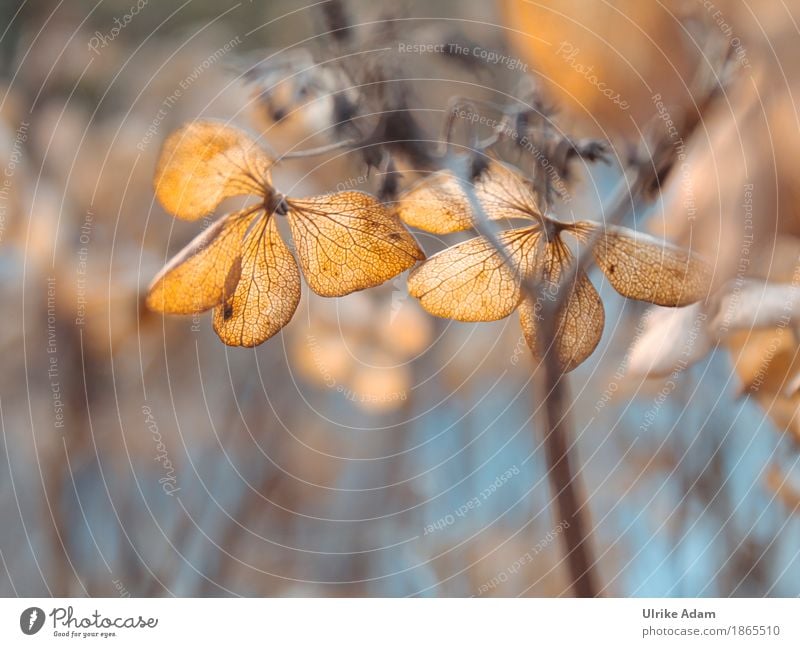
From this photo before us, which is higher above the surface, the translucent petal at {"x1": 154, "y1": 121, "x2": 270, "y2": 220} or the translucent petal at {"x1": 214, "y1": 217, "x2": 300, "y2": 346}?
the translucent petal at {"x1": 154, "y1": 121, "x2": 270, "y2": 220}

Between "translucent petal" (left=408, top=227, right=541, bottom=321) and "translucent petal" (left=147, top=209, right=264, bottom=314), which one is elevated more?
"translucent petal" (left=147, top=209, right=264, bottom=314)

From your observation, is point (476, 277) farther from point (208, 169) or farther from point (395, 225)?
point (208, 169)

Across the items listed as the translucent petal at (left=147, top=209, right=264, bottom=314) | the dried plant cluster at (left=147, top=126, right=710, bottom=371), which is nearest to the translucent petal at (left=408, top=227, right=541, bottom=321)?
the dried plant cluster at (left=147, top=126, right=710, bottom=371)

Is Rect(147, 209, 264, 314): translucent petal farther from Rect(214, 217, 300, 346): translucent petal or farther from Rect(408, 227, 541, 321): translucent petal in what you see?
Rect(408, 227, 541, 321): translucent petal

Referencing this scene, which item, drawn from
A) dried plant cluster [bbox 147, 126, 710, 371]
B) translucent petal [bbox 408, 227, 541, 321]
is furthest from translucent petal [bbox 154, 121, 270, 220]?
translucent petal [bbox 408, 227, 541, 321]

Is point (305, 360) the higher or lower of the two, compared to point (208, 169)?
lower

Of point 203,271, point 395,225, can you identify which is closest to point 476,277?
point 395,225

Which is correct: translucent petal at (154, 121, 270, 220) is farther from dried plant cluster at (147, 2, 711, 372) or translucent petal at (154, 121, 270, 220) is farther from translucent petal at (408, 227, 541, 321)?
translucent petal at (408, 227, 541, 321)

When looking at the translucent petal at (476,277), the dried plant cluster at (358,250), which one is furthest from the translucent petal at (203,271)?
the translucent petal at (476,277)

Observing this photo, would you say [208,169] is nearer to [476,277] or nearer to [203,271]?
[203,271]
